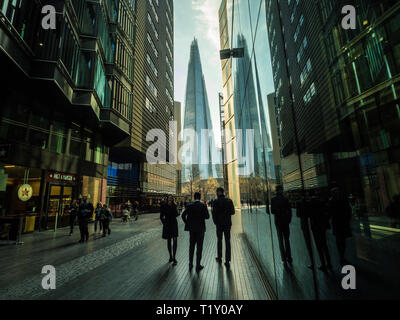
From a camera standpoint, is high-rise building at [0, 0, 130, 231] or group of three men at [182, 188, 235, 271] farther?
high-rise building at [0, 0, 130, 231]

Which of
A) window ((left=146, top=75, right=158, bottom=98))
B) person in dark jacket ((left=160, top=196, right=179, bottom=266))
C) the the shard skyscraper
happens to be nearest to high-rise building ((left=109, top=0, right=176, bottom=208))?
window ((left=146, top=75, right=158, bottom=98))

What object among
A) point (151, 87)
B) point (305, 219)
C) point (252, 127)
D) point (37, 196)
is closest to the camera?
point (305, 219)

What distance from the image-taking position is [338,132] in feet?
4.31

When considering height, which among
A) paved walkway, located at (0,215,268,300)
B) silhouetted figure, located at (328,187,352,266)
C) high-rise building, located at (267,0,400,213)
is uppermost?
high-rise building, located at (267,0,400,213)

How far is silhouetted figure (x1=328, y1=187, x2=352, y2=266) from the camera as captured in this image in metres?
1.29

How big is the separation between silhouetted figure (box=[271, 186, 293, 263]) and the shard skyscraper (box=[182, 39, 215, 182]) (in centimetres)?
9178

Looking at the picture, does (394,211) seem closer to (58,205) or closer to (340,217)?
(340,217)

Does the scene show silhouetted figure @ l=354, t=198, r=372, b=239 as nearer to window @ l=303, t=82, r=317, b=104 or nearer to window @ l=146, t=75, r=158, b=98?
window @ l=303, t=82, r=317, b=104

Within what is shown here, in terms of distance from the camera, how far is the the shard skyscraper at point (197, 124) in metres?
104

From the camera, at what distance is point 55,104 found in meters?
14.7

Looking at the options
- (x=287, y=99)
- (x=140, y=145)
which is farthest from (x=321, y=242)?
(x=140, y=145)

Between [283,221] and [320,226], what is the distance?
1205 millimetres

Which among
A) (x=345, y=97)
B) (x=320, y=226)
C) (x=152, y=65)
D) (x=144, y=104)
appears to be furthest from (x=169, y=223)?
(x=152, y=65)
